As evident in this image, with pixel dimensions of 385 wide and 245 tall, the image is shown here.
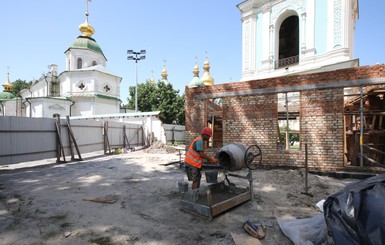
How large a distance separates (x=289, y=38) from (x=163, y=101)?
18.9m

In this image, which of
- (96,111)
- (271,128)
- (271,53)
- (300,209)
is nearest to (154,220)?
(300,209)

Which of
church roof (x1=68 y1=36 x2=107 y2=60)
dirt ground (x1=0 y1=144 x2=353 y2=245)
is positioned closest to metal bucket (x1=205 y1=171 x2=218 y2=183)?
dirt ground (x1=0 y1=144 x2=353 y2=245)

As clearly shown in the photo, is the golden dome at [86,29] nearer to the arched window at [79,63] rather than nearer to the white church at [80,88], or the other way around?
the white church at [80,88]

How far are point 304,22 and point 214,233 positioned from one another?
1728 cm

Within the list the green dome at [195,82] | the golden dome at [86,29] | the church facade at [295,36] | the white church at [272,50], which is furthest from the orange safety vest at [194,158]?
the golden dome at [86,29]

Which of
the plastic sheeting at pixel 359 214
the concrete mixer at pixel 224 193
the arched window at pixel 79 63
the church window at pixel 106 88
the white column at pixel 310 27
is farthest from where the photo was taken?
the arched window at pixel 79 63

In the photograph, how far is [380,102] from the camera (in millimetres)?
8320

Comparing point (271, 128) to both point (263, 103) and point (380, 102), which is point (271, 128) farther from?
point (380, 102)

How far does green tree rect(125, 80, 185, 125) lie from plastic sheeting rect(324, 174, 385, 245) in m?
29.1

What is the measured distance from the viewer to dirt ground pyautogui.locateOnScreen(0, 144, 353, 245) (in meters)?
3.33

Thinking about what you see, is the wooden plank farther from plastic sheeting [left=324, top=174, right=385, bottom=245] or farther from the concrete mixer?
plastic sheeting [left=324, top=174, right=385, bottom=245]

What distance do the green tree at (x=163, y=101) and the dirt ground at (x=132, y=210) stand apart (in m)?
25.0

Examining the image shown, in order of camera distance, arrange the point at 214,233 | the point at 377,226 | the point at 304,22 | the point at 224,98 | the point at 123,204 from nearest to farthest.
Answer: the point at 377,226
the point at 214,233
the point at 123,204
the point at 224,98
the point at 304,22

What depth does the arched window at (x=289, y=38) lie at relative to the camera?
18.8m
